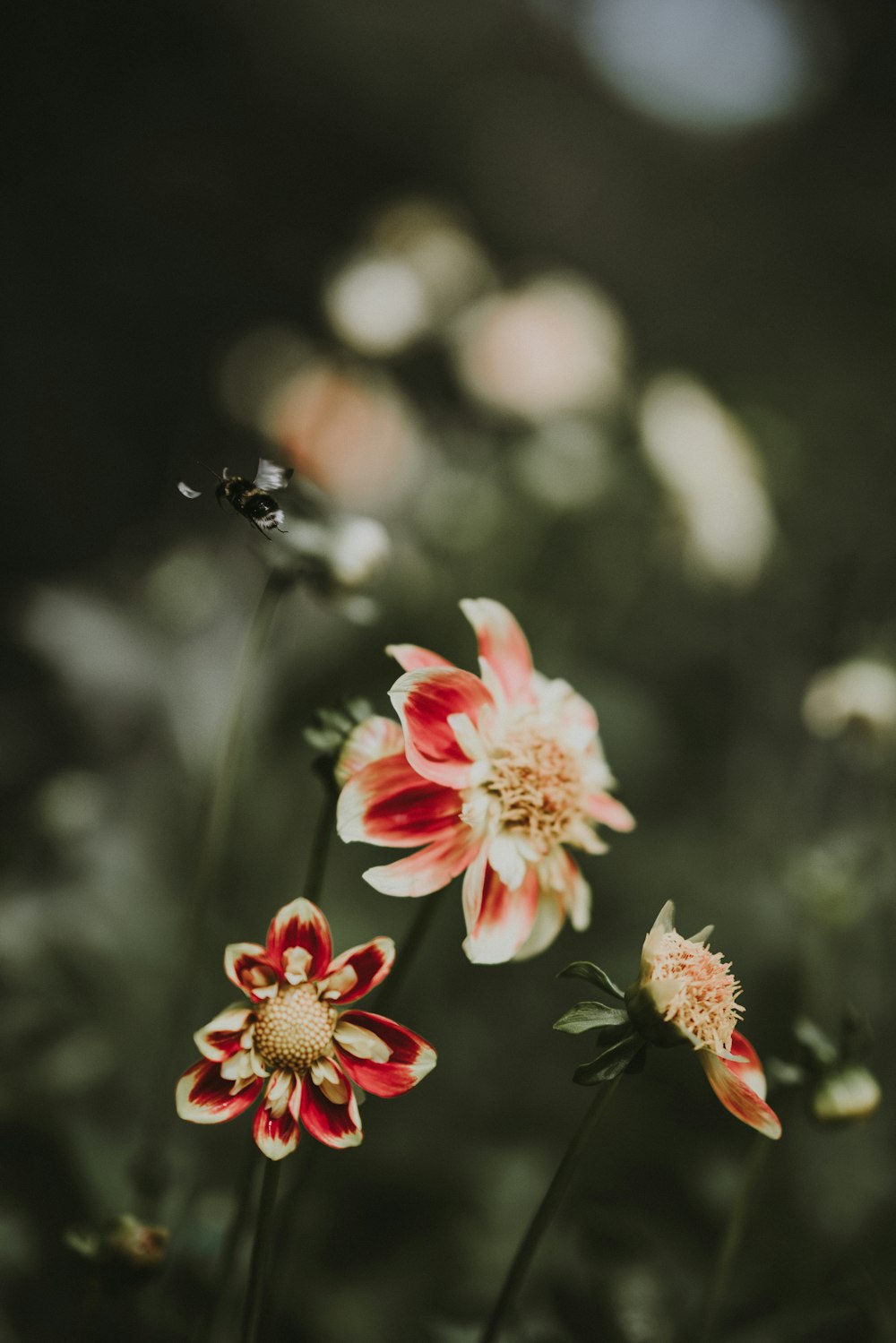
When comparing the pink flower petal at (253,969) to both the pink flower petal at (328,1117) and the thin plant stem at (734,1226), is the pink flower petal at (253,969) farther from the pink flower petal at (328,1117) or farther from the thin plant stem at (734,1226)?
the thin plant stem at (734,1226)

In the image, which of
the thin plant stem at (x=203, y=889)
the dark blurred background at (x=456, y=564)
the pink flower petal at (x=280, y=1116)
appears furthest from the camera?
the dark blurred background at (x=456, y=564)

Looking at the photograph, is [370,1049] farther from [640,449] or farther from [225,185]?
[225,185]

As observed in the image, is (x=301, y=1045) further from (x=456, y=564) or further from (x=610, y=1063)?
(x=456, y=564)

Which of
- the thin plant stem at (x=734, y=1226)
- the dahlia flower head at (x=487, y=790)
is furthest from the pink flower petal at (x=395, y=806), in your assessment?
the thin plant stem at (x=734, y=1226)

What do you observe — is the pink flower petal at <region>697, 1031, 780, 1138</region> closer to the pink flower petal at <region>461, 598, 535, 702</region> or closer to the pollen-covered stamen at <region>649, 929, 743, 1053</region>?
the pollen-covered stamen at <region>649, 929, 743, 1053</region>

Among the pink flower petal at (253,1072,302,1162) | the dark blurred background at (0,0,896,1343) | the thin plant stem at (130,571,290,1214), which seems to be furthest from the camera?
the dark blurred background at (0,0,896,1343)

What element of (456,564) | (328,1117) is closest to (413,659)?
(328,1117)

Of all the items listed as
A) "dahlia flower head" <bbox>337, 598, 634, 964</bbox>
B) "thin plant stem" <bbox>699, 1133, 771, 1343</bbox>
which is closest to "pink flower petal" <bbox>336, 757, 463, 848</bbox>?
"dahlia flower head" <bbox>337, 598, 634, 964</bbox>
